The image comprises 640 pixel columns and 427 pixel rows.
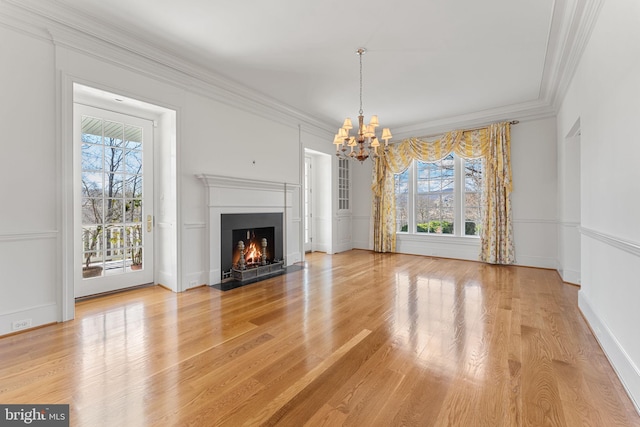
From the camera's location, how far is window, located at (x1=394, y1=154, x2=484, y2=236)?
20.2 feet

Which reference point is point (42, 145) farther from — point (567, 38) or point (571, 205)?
point (571, 205)

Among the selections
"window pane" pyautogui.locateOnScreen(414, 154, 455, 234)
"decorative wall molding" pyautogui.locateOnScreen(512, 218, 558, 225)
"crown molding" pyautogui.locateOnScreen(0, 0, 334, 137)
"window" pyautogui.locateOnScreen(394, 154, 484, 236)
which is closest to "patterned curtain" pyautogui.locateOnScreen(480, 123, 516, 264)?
"decorative wall molding" pyautogui.locateOnScreen(512, 218, 558, 225)

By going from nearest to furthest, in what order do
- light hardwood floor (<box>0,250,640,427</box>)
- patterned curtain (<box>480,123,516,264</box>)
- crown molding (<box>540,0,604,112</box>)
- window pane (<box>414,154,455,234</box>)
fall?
light hardwood floor (<box>0,250,640,427</box>)
crown molding (<box>540,0,604,112</box>)
patterned curtain (<box>480,123,516,264</box>)
window pane (<box>414,154,455,234</box>)

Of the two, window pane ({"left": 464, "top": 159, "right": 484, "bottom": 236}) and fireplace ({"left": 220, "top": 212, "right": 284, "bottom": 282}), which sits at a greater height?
window pane ({"left": 464, "top": 159, "right": 484, "bottom": 236})

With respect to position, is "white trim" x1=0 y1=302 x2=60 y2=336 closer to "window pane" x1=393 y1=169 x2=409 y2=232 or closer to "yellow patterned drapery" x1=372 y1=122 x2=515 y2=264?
"window pane" x1=393 y1=169 x2=409 y2=232

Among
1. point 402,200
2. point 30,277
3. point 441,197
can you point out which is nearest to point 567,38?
point 441,197

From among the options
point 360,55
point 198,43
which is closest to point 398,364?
point 360,55

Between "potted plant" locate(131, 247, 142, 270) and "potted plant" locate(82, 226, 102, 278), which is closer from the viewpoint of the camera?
"potted plant" locate(82, 226, 102, 278)

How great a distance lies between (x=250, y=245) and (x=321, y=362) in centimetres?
314

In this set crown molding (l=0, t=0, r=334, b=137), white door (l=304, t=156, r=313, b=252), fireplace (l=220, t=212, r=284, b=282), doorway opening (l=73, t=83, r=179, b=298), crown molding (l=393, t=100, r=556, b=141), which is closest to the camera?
crown molding (l=0, t=0, r=334, b=137)

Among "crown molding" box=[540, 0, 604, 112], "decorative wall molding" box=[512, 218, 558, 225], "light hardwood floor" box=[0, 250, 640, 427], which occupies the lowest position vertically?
"light hardwood floor" box=[0, 250, 640, 427]

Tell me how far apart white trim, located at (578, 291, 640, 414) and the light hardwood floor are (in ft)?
0.18

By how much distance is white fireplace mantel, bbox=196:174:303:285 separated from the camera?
4.25 m

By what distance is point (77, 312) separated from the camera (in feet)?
10.2
